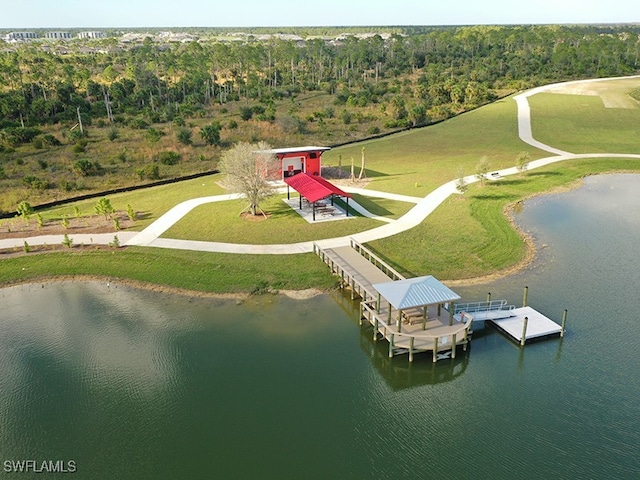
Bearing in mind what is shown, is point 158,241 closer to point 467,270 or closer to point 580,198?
point 467,270

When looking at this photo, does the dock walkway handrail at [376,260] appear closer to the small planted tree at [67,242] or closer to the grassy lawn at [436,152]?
the grassy lawn at [436,152]

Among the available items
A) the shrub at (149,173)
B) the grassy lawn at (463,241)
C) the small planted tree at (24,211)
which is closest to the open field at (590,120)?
the grassy lawn at (463,241)

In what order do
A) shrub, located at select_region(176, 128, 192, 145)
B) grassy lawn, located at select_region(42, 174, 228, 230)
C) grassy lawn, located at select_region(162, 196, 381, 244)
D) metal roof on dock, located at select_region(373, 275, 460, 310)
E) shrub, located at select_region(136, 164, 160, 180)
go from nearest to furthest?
metal roof on dock, located at select_region(373, 275, 460, 310) < grassy lawn, located at select_region(162, 196, 381, 244) < grassy lawn, located at select_region(42, 174, 228, 230) < shrub, located at select_region(136, 164, 160, 180) < shrub, located at select_region(176, 128, 192, 145)

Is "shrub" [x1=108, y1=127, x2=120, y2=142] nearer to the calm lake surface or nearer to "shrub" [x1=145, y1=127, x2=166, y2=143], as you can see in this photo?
"shrub" [x1=145, y1=127, x2=166, y2=143]

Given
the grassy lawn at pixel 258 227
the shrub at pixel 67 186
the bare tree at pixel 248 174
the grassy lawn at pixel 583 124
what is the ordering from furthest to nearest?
the grassy lawn at pixel 583 124 → the shrub at pixel 67 186 → the bare tree at pixel 248 174 → the grassy lawn at pixel 258 227

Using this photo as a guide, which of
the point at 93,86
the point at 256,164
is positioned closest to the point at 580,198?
the point at 256,164

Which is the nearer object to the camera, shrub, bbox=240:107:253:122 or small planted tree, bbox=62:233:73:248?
small planted tree, bbox=62:233:73:248

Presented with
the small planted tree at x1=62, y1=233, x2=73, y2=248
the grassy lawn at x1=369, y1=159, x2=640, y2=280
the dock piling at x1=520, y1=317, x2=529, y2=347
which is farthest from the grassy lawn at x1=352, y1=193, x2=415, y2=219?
the small planted tree at x1=62, y1=233, x2=73, y2=248
